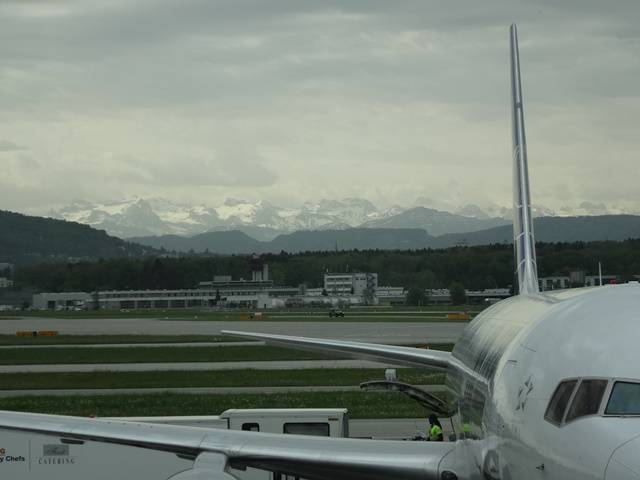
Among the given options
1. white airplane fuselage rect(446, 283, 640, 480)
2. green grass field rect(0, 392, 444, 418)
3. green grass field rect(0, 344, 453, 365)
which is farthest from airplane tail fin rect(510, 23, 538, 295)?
green grass field rect(0, 344, 453, 365)

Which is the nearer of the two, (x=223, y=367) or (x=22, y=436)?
(x=22, y=436)

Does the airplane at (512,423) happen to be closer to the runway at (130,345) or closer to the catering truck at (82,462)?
the catering truck at (82,462)

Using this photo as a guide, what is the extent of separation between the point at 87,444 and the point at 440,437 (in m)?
9.30

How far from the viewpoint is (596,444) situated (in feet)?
32.2

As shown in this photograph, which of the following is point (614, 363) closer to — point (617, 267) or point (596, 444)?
point (596, 444)

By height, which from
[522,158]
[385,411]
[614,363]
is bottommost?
[385,411]

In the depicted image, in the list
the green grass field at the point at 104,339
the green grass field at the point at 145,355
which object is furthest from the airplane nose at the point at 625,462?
the green grass field at the point at 104,339

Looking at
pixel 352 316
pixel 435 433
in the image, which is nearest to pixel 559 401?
pixel 435 433

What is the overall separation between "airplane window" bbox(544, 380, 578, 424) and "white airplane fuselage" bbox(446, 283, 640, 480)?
0.23ft

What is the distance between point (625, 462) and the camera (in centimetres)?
931

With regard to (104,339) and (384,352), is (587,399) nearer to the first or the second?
(384,352)

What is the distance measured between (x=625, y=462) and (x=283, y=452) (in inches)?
262

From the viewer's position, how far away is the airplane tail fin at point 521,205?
27723 millimetres

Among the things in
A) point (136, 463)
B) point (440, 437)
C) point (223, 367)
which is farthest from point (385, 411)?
point (223, 367)
